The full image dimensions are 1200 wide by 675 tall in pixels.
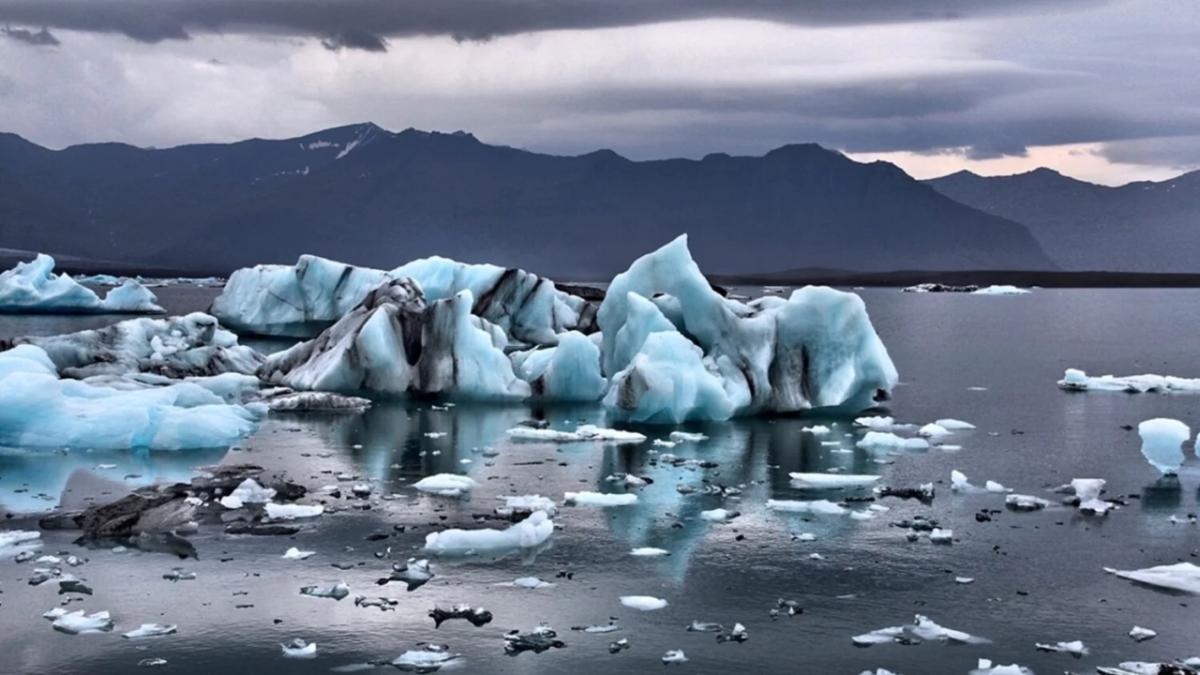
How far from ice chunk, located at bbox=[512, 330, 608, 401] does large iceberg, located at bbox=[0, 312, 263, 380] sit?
7218 millimetres

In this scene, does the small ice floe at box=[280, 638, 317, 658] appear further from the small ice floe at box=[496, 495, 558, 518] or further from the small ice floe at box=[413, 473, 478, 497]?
the small ice floe at box=[413, 473, 478, 497]

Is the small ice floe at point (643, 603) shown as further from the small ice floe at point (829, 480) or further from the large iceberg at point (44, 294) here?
the large iceberg at point (44, 294)

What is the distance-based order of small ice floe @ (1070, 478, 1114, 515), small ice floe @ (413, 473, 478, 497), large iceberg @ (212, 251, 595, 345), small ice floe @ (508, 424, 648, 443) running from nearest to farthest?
small ice floe @ (1070, 478, 1114, 515) → small ice floe @ (413, 473, 478, 497) → small ice floe @ (508, 424, 648, 443) → large iceberg @ (212, 251, 595, 345)

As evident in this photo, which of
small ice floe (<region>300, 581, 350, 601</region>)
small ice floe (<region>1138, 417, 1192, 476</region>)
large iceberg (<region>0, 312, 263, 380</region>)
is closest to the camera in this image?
small ice floe (<region>300, 581, 350, 601</region>)

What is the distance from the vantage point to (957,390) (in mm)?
30141

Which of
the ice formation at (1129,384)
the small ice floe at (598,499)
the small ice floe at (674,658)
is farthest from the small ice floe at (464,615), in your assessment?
the ice formation at (1129,384)

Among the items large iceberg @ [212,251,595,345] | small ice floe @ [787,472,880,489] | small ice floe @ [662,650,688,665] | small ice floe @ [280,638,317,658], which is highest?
large iceberg @ [212,251,595,345]

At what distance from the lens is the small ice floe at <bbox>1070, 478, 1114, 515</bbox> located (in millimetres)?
15602

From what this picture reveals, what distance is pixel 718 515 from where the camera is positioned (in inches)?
584

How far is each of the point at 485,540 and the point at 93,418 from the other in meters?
9.06

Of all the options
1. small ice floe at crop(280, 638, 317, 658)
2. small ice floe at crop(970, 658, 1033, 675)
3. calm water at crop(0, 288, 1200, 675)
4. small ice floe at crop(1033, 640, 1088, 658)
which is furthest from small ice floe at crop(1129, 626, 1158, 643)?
small ice floe at crop(280, 638, 317, 658)

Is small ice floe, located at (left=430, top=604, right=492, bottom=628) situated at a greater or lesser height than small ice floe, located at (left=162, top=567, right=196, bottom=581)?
lesser

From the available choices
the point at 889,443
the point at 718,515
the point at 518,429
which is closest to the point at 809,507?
the point at 718,515

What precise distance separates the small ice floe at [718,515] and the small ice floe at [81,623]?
673 centimetres
